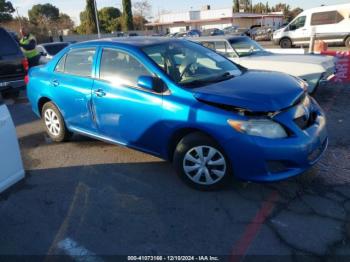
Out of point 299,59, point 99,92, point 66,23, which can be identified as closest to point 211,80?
point 99,92

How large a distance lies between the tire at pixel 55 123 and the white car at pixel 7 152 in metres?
2.07

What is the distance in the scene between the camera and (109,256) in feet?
9.83

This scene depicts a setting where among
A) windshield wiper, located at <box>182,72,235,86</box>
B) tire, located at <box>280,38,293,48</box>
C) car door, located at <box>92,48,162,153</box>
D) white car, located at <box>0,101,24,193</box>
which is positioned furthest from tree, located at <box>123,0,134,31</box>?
white car, located at <box>0,101,24,193</box>

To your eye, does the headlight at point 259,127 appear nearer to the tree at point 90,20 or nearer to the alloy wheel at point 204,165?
the alloy wheel at point 204,165

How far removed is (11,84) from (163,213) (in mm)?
6936

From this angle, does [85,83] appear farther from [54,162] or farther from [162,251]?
[162,251]

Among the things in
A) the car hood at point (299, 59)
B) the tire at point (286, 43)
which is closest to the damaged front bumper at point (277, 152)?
the car hood at point (299, 59)

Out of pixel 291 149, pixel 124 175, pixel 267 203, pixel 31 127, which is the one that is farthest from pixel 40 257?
pixel 31 127

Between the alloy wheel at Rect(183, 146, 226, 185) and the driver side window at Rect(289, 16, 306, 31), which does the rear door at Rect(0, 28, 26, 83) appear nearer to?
the alloy wheel at Rect(183, 146, 226, 185)

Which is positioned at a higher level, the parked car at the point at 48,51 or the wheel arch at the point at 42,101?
the parked car at the point at 48,51

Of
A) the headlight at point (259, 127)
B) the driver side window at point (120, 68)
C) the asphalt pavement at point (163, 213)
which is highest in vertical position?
the driver side window at point (120, 68)

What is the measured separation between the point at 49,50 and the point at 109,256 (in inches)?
458

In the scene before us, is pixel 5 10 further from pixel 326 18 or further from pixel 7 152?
pixel 7 152

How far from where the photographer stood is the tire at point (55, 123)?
5516 millimetres
